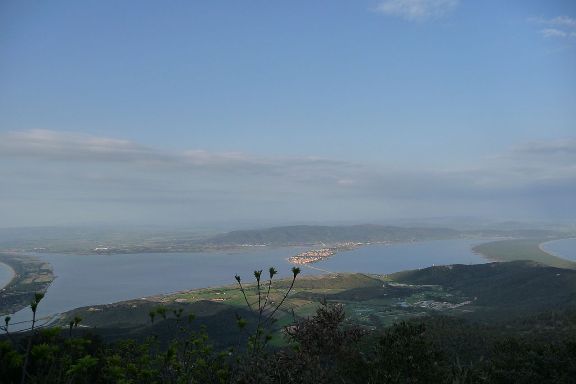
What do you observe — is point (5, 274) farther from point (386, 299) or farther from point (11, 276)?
point (386, 299)

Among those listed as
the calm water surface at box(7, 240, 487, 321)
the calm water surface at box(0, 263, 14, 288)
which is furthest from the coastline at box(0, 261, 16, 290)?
the calm water surface at box(7, 240, 487, 321)

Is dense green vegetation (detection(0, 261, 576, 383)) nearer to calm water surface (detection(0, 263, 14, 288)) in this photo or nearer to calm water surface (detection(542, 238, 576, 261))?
calm water surface (detection(0, 263, 14, 288))

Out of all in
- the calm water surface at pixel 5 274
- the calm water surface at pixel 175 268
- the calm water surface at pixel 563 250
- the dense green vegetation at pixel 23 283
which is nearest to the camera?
the dense green vegetation at pixel 23 283

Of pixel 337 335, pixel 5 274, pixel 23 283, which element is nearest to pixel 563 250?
pixel 23 283

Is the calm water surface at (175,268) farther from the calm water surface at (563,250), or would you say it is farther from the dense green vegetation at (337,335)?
the calm water surface at (563,250)

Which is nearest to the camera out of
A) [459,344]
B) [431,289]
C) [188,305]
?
[459,344]

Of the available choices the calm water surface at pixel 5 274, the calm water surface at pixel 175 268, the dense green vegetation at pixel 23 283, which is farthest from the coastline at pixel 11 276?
the calm water surface at pixel 175 268

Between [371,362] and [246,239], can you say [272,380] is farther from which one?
[246,239]

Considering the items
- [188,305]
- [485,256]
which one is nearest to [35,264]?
[188,305]
